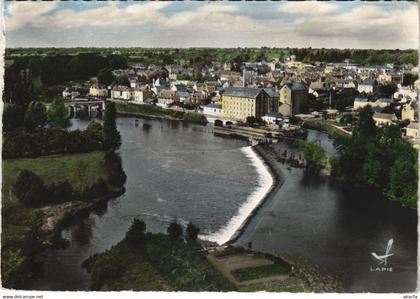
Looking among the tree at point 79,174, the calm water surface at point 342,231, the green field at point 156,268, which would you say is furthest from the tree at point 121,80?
the green field at point 156,268

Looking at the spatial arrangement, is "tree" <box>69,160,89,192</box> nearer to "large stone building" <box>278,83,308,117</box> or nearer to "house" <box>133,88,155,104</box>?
"house" <box>133,88,155,104</box>

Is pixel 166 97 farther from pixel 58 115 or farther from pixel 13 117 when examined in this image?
pixel 13 117

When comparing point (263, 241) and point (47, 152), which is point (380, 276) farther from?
point (47, 152)

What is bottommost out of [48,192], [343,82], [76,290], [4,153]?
[76,290]

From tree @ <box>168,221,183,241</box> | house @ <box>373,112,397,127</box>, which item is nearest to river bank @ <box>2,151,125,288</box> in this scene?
tree @ <box>168,221,183,241</box>

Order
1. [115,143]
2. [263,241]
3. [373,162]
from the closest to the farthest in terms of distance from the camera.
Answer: [263,241], [115,143], [373,162]

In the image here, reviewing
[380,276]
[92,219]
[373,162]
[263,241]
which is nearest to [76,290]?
[92,219]
